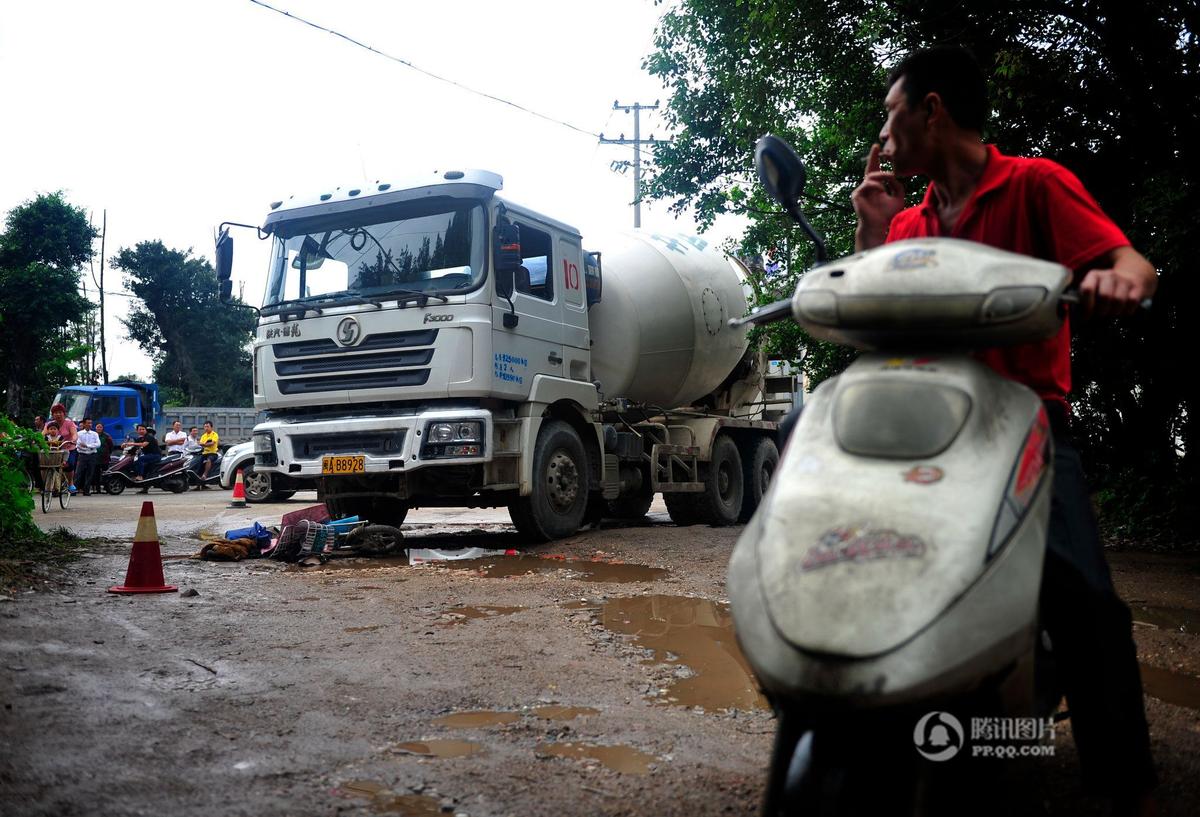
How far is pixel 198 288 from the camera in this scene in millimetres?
46406

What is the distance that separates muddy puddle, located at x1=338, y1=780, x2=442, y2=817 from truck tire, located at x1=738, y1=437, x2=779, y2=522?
10.1m

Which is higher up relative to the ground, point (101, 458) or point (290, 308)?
point (290, 308)

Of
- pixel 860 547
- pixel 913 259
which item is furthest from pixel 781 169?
pixel 860 547

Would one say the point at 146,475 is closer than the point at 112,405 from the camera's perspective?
Yes

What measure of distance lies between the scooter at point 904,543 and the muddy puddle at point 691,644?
1469mm

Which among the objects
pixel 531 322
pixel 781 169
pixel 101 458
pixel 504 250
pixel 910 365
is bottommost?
pixel 101 458

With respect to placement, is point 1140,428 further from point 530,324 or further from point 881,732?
point 881,732

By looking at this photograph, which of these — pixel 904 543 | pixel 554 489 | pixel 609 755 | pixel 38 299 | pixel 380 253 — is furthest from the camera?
pixel 38 299

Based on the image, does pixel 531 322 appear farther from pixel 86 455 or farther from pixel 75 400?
pixel 75 400

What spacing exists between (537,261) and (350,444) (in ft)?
7.93

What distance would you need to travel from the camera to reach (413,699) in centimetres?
368

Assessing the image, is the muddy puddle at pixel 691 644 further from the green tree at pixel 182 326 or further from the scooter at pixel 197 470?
the green tree at pixel 182 326

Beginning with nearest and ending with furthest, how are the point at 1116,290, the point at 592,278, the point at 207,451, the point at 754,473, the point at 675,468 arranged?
1. the point at 1116,290
2. the point at 592,278
3. the point at 675,468
4. the point at 754,473
5. the point at 207,451

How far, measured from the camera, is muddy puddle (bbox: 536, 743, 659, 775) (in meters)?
2.89
